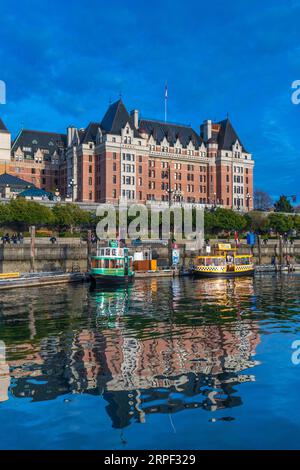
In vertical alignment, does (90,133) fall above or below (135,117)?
below

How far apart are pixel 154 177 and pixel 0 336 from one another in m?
103

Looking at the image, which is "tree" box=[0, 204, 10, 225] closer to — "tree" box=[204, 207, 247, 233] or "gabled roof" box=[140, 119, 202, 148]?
"tree" box=[204, 207, 247, 233]

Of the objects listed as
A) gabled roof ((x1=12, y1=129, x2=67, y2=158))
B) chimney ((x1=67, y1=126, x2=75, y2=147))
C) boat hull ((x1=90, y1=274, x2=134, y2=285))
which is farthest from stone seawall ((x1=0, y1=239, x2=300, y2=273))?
gabled roof ((x1=12, y1=129, x2=67, y2=158))

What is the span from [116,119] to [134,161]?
11.1m

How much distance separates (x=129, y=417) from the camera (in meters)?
11.8

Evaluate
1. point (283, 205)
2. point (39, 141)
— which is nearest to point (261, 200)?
point (283, 205)

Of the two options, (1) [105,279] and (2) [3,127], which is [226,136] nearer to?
(2) [3,127]

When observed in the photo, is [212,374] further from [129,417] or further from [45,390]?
[45,390]

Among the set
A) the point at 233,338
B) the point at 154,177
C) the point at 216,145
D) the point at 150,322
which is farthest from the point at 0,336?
the point at 216,145

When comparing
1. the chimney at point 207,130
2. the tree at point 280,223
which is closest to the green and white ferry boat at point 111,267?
the tree at point 280,223

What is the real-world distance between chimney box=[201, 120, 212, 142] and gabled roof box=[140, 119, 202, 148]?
2023mm

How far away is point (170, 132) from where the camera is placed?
12925 centimetres

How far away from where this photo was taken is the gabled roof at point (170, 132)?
12538 cm

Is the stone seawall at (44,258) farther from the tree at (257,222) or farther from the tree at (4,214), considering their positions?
the tree at (257,222)
